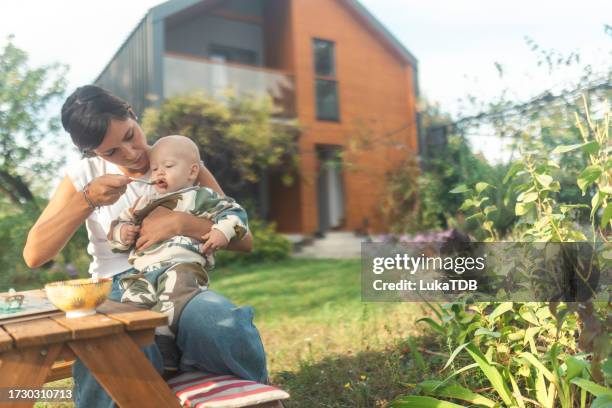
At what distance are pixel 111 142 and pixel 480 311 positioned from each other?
1.65 metres

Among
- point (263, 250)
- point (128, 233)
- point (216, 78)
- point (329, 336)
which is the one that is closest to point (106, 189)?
point (128, 233)

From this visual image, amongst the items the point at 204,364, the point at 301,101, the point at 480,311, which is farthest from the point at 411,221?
the point at 204,364

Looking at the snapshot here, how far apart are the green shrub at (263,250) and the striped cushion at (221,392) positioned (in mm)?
7886

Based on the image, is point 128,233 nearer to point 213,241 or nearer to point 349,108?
point 213,241

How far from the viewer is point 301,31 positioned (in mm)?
12781

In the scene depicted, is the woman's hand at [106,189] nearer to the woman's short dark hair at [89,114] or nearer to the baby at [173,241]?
the baby at [173,241]

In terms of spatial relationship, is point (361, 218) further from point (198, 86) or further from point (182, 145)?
point (182, 145)

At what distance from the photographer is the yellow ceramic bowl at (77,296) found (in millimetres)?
1556

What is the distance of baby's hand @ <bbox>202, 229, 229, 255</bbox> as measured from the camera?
1972 mm

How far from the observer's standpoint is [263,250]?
10039 millimetres

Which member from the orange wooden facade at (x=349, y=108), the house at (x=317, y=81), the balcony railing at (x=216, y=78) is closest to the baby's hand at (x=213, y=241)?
the balcony railing at (x=216, y=78)

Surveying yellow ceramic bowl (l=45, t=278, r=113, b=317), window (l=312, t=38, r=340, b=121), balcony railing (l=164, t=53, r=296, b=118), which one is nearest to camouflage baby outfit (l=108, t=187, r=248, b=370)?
yellow ceramic bowl (l=45, t=278, r=113, b=317)

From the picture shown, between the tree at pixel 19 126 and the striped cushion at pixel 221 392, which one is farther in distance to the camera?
the tree at pixel 19 126

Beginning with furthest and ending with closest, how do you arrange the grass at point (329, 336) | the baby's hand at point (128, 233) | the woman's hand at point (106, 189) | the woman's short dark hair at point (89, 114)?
the grass at point (329, 336), the woman's short dark hair at point (89, 114), the baby's hand at point (128, 233), the woman's hand at point (106, 189)
